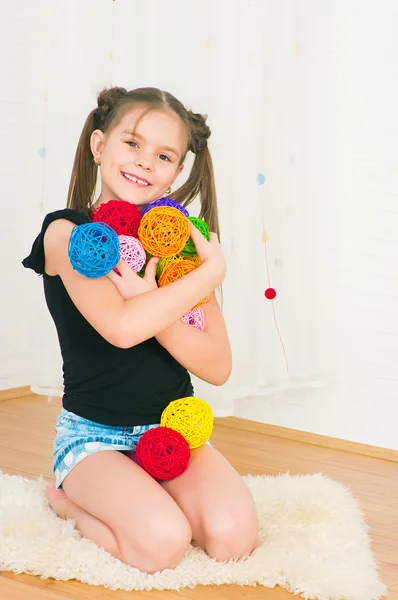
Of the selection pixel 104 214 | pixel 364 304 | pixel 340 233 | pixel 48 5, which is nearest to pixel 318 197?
pixel 340 233

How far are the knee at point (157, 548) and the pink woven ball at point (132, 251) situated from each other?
0.44 meters

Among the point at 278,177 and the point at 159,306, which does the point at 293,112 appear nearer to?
the point at 278,177

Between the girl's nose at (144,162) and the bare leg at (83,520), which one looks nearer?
the bare leg at (83,520)

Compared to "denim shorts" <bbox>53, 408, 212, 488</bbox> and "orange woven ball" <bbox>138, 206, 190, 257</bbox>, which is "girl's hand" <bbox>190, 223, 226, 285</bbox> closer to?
"orange woven ball" <bbox>138, 206, 190, 257</bbox>

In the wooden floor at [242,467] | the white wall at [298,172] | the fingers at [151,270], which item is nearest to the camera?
the wooden floor at [242,467]

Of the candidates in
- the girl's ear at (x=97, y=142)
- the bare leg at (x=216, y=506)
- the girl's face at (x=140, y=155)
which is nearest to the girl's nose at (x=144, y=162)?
the girl's face at (x=140, y=155)

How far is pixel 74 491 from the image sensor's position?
1522mm

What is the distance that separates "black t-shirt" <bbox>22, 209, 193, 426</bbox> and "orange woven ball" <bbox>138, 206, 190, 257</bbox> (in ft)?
0.44

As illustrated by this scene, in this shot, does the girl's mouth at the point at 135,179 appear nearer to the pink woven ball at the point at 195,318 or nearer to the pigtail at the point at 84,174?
the pigtail at the point at 84,174

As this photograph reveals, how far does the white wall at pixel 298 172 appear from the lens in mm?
2285

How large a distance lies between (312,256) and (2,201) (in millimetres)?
992

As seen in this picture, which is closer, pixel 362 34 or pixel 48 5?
pixel 362 34

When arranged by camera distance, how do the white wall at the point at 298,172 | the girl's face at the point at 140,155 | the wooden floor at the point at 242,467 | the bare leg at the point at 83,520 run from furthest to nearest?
the white wall at the point at 298,172 < the girl's face at the point at 140,155 < the bare leg at the point at 83,520 < the wooden floor at the point at 242,467

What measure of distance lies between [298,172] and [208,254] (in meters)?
0.85
